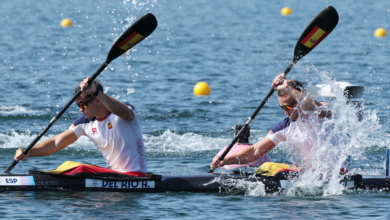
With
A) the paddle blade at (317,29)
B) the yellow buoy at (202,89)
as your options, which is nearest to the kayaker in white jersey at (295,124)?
the paddle blade at (317,29)

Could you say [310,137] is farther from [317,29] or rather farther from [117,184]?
[117,184]

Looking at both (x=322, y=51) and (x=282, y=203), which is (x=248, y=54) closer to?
(x=322, y=51)

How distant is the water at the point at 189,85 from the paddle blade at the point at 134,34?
158 centimetres

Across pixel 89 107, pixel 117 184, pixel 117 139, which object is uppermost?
pixel 89 107

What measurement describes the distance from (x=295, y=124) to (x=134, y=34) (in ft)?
6.75

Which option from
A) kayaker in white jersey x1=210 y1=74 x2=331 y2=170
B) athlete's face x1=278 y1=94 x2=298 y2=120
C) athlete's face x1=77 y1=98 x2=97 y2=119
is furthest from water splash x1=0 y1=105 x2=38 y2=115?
athlete's face x1=278 y1=94 x2=298 y2=120

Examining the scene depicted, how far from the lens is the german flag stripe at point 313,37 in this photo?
8570mm

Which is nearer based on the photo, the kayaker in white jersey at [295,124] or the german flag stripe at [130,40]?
the kayaker in white jersey at [295,124]

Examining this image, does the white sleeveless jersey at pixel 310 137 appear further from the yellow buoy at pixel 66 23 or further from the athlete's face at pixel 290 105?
the yellow buoy at pixel 66 23

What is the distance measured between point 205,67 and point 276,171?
11764mm

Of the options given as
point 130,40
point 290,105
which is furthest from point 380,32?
point 290,105

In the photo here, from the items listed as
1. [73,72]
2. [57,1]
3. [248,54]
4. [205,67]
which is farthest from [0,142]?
[57,1]

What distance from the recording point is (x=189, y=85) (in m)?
17.2

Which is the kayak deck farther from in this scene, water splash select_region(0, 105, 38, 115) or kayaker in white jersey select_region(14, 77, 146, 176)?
water splash select_region(0, 105, 38, 115)
